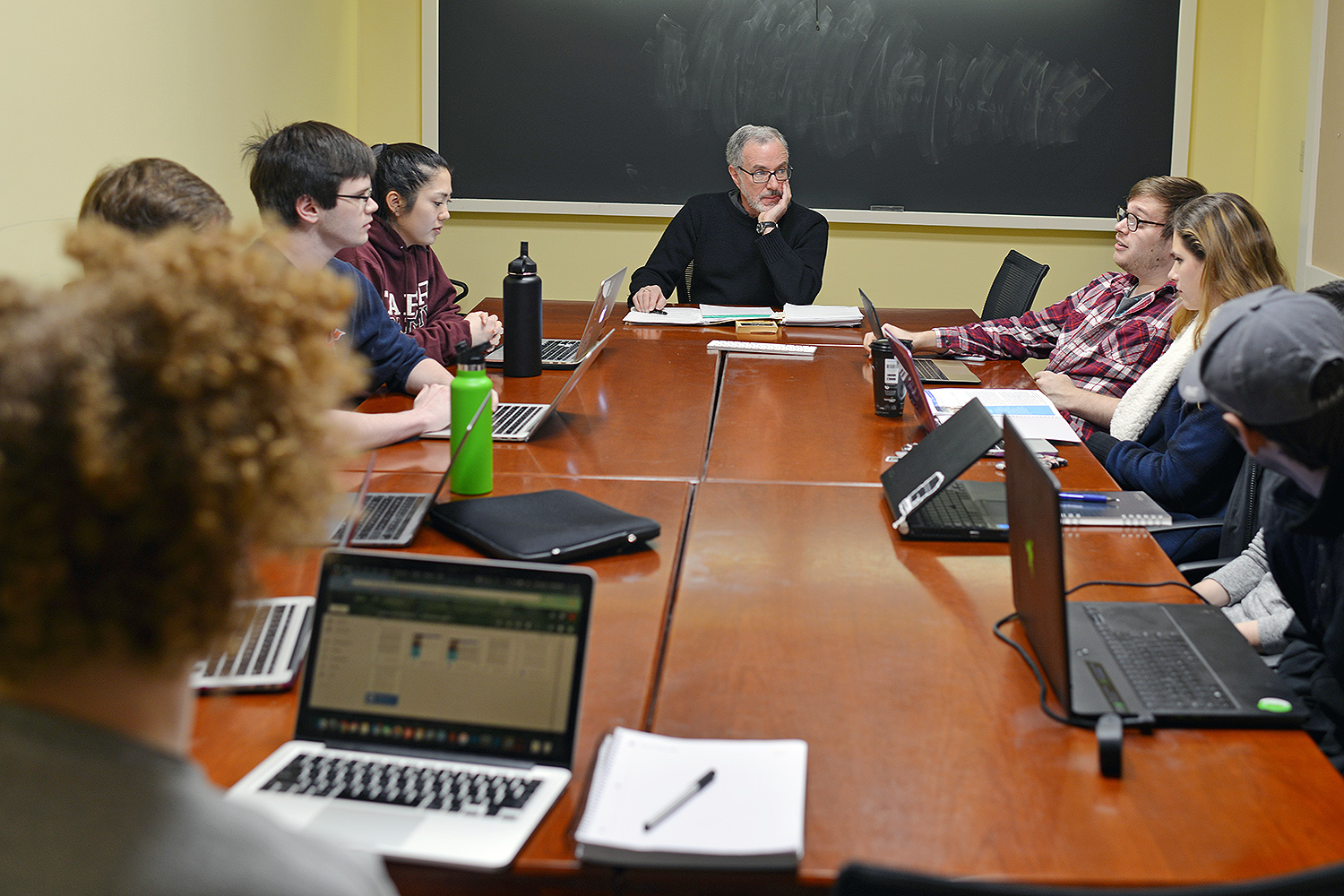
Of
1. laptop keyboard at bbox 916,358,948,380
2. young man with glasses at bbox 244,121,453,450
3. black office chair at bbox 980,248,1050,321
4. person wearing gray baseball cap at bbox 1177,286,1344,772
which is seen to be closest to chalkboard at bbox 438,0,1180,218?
black office chair at bbox 980,248,1050,321

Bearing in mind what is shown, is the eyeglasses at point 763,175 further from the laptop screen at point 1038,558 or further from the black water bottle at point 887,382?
the laptop screen at point 1038,558

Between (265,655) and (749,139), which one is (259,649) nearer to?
(265,655)

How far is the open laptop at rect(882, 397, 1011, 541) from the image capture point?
5.69 feet

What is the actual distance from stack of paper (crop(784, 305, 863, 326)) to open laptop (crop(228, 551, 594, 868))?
9.02 feet

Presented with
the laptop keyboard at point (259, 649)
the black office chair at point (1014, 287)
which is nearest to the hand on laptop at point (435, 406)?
the laptop keyboard at point (259, 649)

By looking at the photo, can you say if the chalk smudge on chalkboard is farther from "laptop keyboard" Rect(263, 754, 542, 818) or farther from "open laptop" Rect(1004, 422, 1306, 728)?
"laptop keyboard" Rect(263, 754, 542, 818)

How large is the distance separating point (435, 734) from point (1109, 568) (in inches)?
42.3

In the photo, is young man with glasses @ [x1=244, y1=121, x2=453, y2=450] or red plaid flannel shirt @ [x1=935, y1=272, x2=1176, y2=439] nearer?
young man with glasses @ [x1=244, y1=121, x2=453, y2=450]

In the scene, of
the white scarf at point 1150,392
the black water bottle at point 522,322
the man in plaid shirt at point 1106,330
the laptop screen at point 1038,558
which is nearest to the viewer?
the laptop screen at point 1038,558

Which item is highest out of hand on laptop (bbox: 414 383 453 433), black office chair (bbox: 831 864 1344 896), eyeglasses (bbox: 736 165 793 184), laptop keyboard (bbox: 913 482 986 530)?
eyeglasses (bbox: 736 165 793 184)

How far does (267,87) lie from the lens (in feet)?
13.9

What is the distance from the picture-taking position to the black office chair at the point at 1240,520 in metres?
2.11

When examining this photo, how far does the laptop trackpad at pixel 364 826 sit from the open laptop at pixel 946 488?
1.01m

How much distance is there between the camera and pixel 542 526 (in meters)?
1.72
